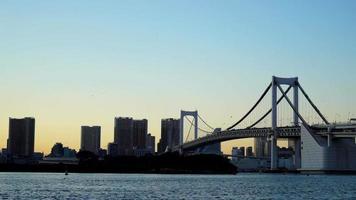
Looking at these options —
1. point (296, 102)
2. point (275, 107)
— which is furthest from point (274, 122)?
point (296, 102)

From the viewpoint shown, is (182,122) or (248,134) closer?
(248,134)

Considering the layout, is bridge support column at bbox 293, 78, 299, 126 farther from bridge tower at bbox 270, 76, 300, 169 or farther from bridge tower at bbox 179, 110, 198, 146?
bridge tower at bbox 179, 110, 198, 146

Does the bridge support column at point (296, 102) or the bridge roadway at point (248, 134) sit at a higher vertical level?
the bridge support column at point (296, 102)

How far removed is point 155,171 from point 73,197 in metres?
70.8

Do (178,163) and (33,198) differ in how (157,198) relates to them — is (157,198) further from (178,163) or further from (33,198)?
(178,163)

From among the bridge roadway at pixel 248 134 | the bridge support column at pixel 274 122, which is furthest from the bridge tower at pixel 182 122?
the bridge support column at pixel 274 122

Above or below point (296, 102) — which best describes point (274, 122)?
below

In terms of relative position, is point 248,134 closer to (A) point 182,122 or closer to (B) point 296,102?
(B) point 296,102

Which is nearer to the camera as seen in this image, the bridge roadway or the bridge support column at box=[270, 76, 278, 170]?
the bridge support column at box=[270, 76, 278, 170]

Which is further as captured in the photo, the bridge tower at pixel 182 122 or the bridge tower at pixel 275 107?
the bridge tower at pixel 182 122

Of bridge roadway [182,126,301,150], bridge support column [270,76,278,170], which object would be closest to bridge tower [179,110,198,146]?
bridge roadway [182,126,301,150]

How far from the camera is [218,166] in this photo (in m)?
114

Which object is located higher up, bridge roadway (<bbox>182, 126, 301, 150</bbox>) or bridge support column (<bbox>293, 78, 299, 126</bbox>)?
bridge support column (<bbox>293, 78, 299, 126</bbox>)

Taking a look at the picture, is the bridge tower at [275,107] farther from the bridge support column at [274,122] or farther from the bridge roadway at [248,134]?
the bridge roadway at [248,134]
